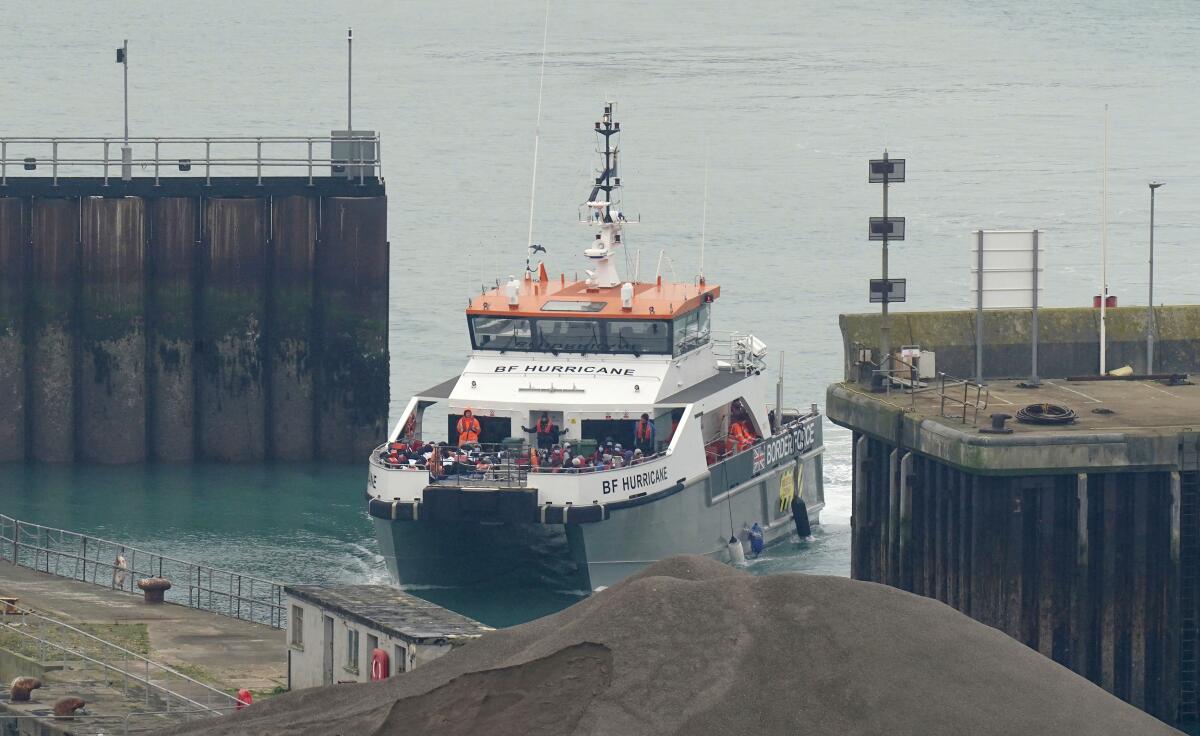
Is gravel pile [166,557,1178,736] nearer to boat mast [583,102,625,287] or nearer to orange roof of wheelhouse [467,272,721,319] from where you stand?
orange roof of wheelhouse [467,272,721,319]

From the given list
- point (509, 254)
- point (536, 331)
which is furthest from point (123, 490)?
point (509, 254)

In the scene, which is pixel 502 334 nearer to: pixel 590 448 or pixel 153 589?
pixel 590 448

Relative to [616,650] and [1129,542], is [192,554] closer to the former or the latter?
[1129,542]

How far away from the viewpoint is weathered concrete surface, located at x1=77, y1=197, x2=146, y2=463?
2071 inches

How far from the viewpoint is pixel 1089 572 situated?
3206 centimetres

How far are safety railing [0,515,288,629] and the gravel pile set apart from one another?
673 inches

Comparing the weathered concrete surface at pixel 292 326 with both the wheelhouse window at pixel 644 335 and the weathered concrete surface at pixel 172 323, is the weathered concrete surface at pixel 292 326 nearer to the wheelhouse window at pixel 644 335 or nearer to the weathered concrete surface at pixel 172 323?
the weathered concrete surface at pixel 172 323

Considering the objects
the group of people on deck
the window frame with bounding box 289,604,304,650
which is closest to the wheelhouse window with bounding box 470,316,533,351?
the group of people on deck

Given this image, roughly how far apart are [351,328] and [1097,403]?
2181cm

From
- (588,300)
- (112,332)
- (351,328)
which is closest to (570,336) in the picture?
(588,300)

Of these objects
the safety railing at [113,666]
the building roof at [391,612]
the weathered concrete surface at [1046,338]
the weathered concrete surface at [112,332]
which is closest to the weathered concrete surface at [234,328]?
the weathered concrete surface at [112,332]

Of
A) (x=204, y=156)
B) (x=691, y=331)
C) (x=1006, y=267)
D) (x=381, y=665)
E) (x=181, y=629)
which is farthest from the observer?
(x=204, y=156)

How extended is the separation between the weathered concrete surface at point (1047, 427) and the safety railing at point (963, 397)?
12 centimetres

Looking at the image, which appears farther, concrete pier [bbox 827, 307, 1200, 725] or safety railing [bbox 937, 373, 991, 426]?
safety railing [bbox 937, 373, 991, 426]
